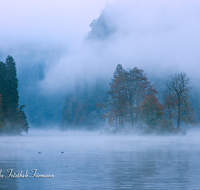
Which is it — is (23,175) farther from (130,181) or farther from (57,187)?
(130,181)

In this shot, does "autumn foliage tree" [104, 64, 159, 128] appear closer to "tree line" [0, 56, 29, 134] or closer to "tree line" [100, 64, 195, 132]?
"tree line" [100, 64, 195, 132]

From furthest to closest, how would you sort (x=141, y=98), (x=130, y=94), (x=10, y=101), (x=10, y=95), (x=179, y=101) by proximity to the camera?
(x=10, y=95) < (x=10, y=101) < (x=141, y=98) < (x=130, y=94) < (x=179, y=101)

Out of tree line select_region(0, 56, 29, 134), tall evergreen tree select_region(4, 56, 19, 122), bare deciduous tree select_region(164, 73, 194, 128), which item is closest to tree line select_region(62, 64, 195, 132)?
bare deciduous tree select_region(164, 73, 194, 128)

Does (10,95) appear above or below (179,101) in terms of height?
above

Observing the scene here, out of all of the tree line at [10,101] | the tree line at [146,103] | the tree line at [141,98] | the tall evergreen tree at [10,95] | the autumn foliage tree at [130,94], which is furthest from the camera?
the tall evergreen tree at [10,95]

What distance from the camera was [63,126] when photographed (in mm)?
178500

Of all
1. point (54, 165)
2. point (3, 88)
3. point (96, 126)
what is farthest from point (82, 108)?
point (54, 165)

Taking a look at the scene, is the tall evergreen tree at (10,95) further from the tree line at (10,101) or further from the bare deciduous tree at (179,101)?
the bare deciduous tree at (179,101)

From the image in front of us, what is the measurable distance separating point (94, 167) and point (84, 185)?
5585mm

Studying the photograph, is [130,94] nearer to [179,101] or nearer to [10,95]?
[179,101]

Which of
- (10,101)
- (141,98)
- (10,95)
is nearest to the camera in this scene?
(141,98)

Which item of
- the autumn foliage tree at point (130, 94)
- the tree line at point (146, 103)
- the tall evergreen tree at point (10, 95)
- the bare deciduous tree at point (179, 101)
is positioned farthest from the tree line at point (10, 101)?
the bare deciduous tree at point (179, 101)

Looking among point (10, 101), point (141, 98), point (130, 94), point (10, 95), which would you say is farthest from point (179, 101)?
point (10, 95)

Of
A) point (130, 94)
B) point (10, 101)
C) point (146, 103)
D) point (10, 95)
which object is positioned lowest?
point (146, 103)
